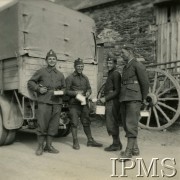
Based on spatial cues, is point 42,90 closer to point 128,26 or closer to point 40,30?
point 40,30

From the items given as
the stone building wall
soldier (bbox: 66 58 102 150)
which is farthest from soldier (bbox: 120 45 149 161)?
the stone building wall

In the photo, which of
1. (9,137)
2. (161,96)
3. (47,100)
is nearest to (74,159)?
(47,100)

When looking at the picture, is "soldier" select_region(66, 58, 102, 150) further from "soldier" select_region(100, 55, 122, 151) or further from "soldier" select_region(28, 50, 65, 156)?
"soldier" select_region(100, 55, 122, 151)

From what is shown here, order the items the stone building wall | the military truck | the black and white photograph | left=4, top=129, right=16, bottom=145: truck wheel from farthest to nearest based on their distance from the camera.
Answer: the stone building wall → left=4, top=129, right=16, bottom=145: truck wheel → the military truck → the black and white photograph

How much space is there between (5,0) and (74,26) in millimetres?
1627

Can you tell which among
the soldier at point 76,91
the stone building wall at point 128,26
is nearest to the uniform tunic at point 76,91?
the soldier at point 76,91

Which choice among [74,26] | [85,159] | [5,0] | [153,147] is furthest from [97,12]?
[85,159]

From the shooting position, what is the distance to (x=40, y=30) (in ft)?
24.2

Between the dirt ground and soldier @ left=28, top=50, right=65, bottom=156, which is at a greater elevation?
soldier @ left=28, top=50, right=65, bottom=156

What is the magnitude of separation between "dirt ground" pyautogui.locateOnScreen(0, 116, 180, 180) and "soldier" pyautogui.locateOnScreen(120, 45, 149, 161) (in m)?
0.45

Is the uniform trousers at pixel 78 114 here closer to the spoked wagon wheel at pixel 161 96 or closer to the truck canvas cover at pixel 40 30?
the truck canvas cover at pixel 40 30

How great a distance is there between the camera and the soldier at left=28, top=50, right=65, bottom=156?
645 centimetres

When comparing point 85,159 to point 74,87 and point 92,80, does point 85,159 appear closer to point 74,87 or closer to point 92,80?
point 74,87

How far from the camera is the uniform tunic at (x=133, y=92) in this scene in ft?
19.5
